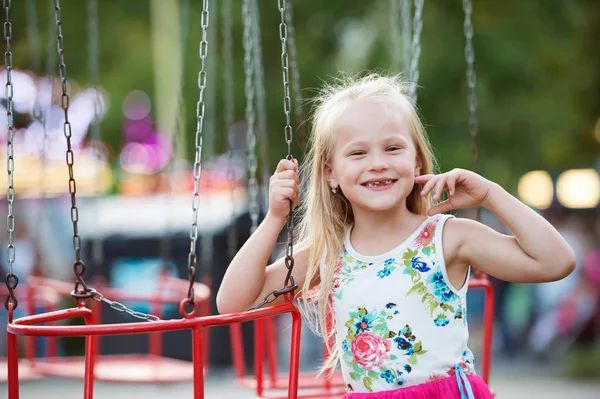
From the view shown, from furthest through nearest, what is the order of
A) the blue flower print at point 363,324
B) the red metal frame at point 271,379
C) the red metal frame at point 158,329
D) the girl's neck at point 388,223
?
the red metal frame at point 271,379
the girl's neck at point 388,223
the blue flower print at point 363,324
the red metal frame at point 158,329

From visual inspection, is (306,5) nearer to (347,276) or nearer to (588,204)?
(588,204)

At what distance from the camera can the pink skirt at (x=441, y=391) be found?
2.42 meters

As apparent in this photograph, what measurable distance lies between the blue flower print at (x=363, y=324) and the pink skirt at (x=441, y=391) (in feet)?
0.61

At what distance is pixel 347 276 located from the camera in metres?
2.60

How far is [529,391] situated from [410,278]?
6.83 meters

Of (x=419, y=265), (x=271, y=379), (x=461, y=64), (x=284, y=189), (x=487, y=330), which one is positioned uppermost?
(x=461, y=64)

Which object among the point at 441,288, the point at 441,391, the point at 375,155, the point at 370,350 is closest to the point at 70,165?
the point at 375,155

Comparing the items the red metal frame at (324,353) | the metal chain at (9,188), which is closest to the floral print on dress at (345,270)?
the red metal frame at (324,353)

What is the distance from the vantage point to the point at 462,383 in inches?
95.7

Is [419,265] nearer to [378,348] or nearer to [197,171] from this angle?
[378,348]

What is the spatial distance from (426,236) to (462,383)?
0.44 meters

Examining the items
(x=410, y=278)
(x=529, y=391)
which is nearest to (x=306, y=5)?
(x=529, y=391)

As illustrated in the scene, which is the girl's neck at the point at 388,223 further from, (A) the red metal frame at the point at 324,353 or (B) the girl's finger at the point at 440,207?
(A) the red metal frame at the point at 324,353

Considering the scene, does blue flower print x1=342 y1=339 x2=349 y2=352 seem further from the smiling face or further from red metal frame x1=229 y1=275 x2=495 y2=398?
red metal frame x1=229 y1=275 x2=495 y2=398
